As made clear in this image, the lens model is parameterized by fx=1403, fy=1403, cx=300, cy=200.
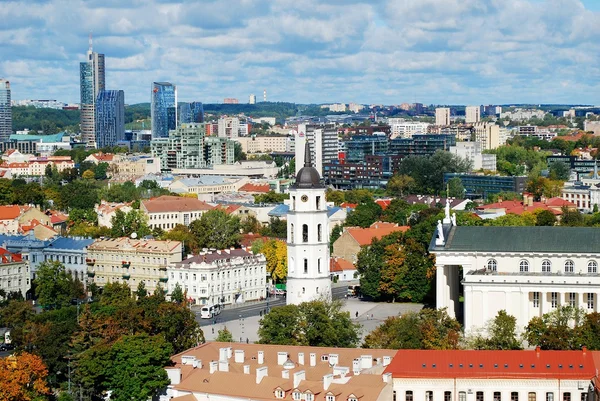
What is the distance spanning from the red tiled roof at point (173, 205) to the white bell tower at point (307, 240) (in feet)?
177

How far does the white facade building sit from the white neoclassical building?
19.6m

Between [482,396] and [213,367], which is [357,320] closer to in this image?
[213,367]

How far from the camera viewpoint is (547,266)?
7062 cm

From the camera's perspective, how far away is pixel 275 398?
47906 mm

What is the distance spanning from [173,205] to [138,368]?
76454 mm

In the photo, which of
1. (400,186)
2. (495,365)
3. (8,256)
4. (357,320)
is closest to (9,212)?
(8,256)

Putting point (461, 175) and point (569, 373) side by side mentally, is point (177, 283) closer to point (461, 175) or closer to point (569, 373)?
point (569, 373)

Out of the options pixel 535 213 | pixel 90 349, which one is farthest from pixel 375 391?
pixel 535 213

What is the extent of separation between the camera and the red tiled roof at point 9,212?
118m

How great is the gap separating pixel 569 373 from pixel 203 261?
41.6m

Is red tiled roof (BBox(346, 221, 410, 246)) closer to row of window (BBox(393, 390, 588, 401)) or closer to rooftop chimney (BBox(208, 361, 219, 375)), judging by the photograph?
rooftop chimney (BBox(208, 361, 219, 375))

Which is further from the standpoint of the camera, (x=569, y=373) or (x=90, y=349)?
(x=90, y=349)

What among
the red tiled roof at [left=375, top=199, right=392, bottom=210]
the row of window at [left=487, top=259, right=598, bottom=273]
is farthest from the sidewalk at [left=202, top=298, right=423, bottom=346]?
the red tiled roof at [left=375, top=199, right=392, bottom=210]

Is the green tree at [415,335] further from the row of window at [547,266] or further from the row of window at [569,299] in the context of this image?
the row of window at [547,266]
